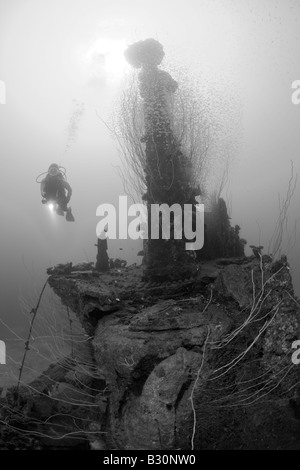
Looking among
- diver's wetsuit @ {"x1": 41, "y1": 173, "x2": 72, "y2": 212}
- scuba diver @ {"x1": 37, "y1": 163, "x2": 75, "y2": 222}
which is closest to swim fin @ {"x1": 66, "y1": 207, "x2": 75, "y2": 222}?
scuba diver @ {"x1": 37, "y1": 163, "x2": 75, "y2": 222}

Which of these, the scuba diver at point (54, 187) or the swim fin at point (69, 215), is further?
the swim fin at point (69, 215)

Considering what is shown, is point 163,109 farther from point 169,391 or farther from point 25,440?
point 25,440

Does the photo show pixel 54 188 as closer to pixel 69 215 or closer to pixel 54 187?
pixel 54 187

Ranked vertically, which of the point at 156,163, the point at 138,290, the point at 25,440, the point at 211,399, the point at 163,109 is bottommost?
the point at 25,440

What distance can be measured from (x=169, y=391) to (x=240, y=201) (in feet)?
268

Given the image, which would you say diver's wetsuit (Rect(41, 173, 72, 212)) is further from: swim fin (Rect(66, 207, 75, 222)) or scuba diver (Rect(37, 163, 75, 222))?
swim fin (Rect(66, 207, 75, 222))

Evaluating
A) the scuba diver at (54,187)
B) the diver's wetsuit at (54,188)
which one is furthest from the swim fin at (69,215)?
Result: the diver's wetsuit at (54,188)

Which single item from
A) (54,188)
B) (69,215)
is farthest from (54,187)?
(69,215)

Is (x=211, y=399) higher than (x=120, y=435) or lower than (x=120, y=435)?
higher

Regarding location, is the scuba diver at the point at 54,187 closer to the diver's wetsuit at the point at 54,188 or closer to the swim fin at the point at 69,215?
the diver's wetsuit at the point at 54,188

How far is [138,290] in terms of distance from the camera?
6125 mm
